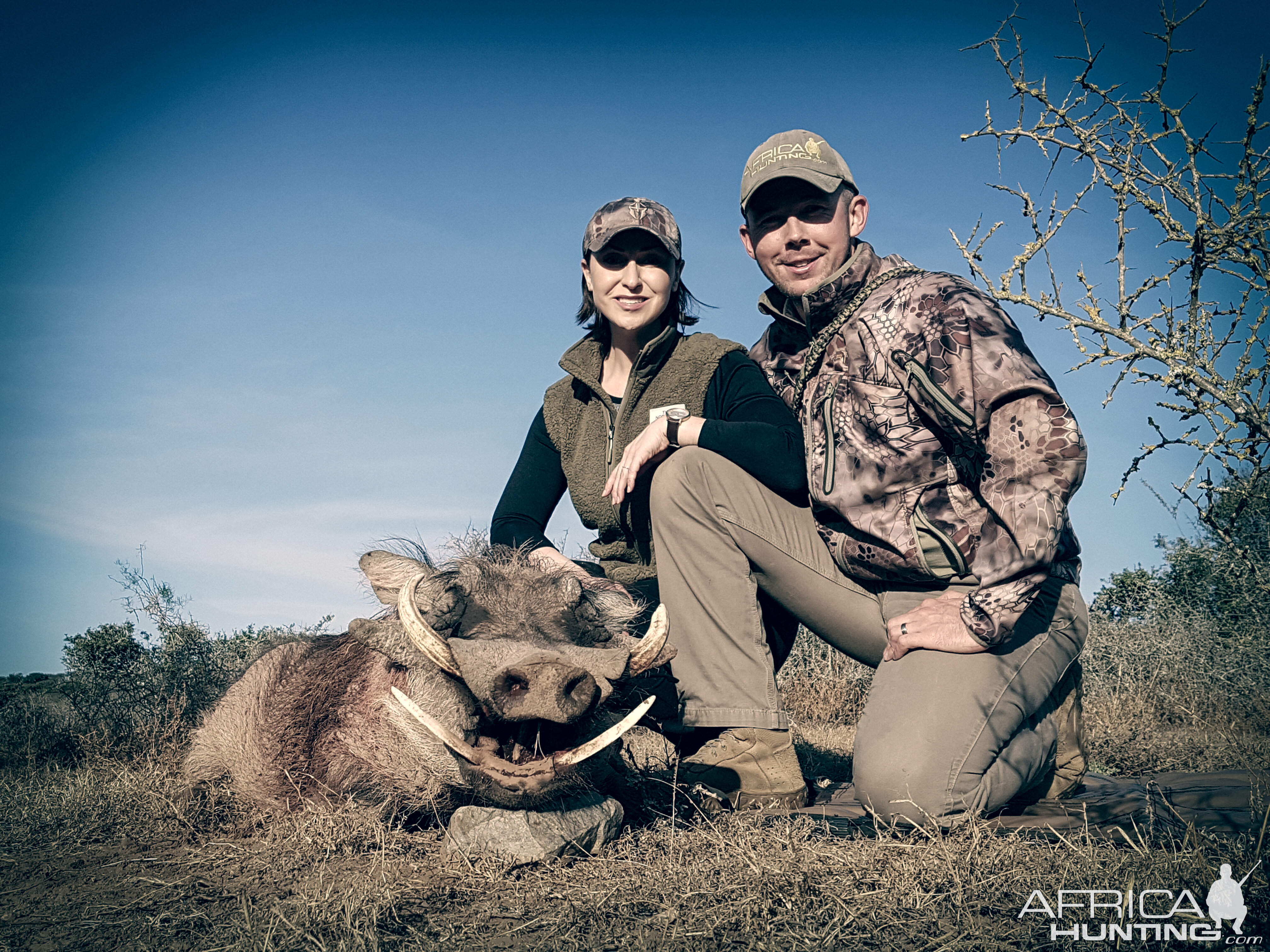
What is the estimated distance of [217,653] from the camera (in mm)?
5820

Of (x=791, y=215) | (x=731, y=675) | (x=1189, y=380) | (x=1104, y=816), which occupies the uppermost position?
(x=791, y=215)

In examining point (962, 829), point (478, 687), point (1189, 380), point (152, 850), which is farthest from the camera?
point (1189, 380)

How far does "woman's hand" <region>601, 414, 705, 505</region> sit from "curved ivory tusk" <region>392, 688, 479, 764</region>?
1194mm

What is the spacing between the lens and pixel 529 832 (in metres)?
2.36

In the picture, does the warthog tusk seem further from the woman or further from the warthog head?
the woman

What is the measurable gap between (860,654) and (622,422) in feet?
4.63

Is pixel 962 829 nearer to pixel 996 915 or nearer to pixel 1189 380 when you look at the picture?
pixel 996 915

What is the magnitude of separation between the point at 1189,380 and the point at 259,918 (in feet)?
11.7

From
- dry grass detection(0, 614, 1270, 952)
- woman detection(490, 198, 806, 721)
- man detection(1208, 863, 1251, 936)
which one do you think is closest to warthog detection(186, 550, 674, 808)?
dry grass detection(0, 614, 1270, 952)

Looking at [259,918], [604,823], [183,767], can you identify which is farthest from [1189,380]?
[183,767]

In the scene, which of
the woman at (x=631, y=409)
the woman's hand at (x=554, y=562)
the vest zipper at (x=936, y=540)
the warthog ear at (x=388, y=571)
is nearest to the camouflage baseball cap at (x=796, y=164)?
the woman at (x=631, y=409)

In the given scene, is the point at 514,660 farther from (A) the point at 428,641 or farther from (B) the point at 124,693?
(B) the point at 124,693

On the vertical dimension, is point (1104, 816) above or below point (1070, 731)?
below

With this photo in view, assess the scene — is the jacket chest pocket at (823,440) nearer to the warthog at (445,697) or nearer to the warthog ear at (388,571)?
the warthog at (445,697)
